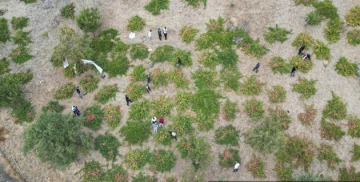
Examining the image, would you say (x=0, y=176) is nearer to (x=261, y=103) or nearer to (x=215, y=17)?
(x=261, y=103)

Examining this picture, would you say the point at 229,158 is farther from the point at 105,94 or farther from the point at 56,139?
the point at 56,139

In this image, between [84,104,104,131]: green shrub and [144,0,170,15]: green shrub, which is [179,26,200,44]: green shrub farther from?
[84,104,104,131]: green shrub

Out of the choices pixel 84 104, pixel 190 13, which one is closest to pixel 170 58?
pixel 190 13

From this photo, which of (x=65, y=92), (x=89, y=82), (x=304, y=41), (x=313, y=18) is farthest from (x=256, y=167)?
(x=65, y=92)

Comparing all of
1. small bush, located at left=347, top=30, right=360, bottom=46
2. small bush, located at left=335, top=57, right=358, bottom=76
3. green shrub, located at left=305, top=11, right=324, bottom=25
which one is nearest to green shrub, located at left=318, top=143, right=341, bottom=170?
small bush, located at left=335, top=57, right=358, bottom=76

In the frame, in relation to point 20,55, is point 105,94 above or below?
above

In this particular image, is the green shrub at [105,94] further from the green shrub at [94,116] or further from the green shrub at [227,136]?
the green shrub at [227,136]
